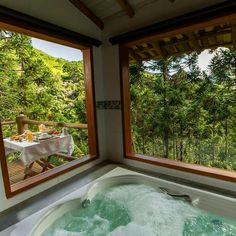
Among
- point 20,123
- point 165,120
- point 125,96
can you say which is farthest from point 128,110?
point 20,123

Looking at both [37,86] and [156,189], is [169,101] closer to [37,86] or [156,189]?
[156,189]

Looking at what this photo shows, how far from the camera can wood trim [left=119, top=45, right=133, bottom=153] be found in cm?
268

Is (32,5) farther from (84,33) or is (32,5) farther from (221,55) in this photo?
(221,55)

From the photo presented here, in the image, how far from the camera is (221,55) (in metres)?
2.71

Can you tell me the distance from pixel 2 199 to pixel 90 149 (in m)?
1.32

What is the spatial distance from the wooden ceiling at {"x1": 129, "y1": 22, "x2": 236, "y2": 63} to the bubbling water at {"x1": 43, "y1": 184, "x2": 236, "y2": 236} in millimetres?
1921

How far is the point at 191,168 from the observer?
2234 millimetres

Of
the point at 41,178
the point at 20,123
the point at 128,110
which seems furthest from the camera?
the point at 20,123

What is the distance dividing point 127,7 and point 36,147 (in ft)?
7.25

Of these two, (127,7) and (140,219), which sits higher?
(127,7)


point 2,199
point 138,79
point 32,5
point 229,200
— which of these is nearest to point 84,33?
point 32,5

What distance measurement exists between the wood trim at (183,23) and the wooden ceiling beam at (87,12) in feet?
1.22

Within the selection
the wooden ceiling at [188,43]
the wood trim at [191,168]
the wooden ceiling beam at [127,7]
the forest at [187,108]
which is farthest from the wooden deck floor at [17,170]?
the wooden ceiling beam at [127,7]

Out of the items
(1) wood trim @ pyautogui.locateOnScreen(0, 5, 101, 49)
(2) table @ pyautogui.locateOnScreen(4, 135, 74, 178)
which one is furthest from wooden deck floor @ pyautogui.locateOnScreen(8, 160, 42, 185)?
(1) wood trim @ pyautogui.locateOnScreen(0, 5, 101, 49)
